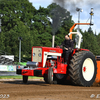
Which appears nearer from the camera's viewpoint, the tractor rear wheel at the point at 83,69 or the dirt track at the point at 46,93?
the dirt track at the point at 46,93

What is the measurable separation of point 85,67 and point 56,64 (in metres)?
1.26

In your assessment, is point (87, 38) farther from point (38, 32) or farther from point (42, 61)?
point (42, 61)

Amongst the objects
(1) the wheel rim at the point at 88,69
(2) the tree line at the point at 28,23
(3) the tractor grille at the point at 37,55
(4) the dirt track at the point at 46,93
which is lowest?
(4) the dirt track at the point at 46,93

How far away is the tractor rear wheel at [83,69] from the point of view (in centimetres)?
1024

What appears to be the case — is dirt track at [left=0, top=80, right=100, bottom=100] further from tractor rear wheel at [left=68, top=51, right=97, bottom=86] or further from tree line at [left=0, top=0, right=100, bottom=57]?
tree line at [left=0, top=0, right=100, bottom=57]

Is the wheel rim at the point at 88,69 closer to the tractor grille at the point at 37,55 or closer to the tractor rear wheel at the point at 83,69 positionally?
the tractor rear wheel at the point at 83,69

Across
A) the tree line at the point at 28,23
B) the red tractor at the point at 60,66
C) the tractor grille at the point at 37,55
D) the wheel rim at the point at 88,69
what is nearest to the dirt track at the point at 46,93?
the red tractor at the point at 60,66

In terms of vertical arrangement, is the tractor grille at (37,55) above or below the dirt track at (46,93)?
above

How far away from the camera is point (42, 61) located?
418 inches

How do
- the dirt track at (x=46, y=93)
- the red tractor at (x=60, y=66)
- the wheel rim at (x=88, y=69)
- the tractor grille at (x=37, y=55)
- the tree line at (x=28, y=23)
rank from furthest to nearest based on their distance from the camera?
the tree line at (x=28, y=23) → the wheel rim at (x=88, y=69) → the tractor grille at (x=37, y=55) → the red tractor at (x=60, y=66) → the dirt track at (x=46, y=93)

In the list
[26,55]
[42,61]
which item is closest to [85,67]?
[42,61]

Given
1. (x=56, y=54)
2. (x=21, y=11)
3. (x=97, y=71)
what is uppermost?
(x=21, y=11)

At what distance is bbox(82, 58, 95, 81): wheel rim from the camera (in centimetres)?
1082

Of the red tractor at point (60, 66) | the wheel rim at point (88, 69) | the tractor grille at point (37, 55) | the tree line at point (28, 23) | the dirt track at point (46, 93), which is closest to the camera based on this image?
the dirt track at point (46, 93)
